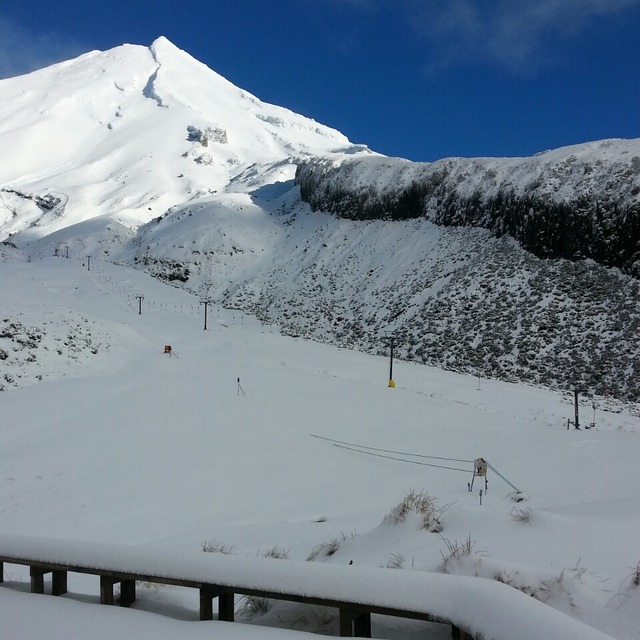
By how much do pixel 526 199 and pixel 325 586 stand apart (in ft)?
130

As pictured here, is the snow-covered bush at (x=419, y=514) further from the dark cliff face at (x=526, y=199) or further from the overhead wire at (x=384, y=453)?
the dark cliff face at (x=526, y=199)

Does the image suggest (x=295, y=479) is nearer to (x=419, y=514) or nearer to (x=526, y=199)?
(x=419, y=514)

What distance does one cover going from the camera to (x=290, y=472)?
10.8 m

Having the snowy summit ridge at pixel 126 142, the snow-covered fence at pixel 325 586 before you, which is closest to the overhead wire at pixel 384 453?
the snow-covered fence at pixel 325 586

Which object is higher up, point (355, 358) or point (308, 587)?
point (308, 587)

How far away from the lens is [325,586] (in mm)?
2531

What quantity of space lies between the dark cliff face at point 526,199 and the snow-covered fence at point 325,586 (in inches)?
1300

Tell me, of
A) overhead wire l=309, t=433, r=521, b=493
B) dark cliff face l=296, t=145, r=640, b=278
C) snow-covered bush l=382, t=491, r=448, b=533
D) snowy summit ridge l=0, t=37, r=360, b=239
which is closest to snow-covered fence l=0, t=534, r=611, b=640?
snow-covered bush l=382, t=491, r=448, b=533

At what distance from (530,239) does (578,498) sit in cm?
3130

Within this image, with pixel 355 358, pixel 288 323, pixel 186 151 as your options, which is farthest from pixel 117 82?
pixel 355 358

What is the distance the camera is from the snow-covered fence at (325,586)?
2.08 m

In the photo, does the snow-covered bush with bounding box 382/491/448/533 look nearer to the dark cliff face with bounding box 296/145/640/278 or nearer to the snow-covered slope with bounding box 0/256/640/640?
the snow-covered slope with bounding box 0/256/640/640

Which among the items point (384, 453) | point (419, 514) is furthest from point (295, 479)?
point (419, 514)

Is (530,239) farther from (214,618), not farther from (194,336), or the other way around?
(214,618)
